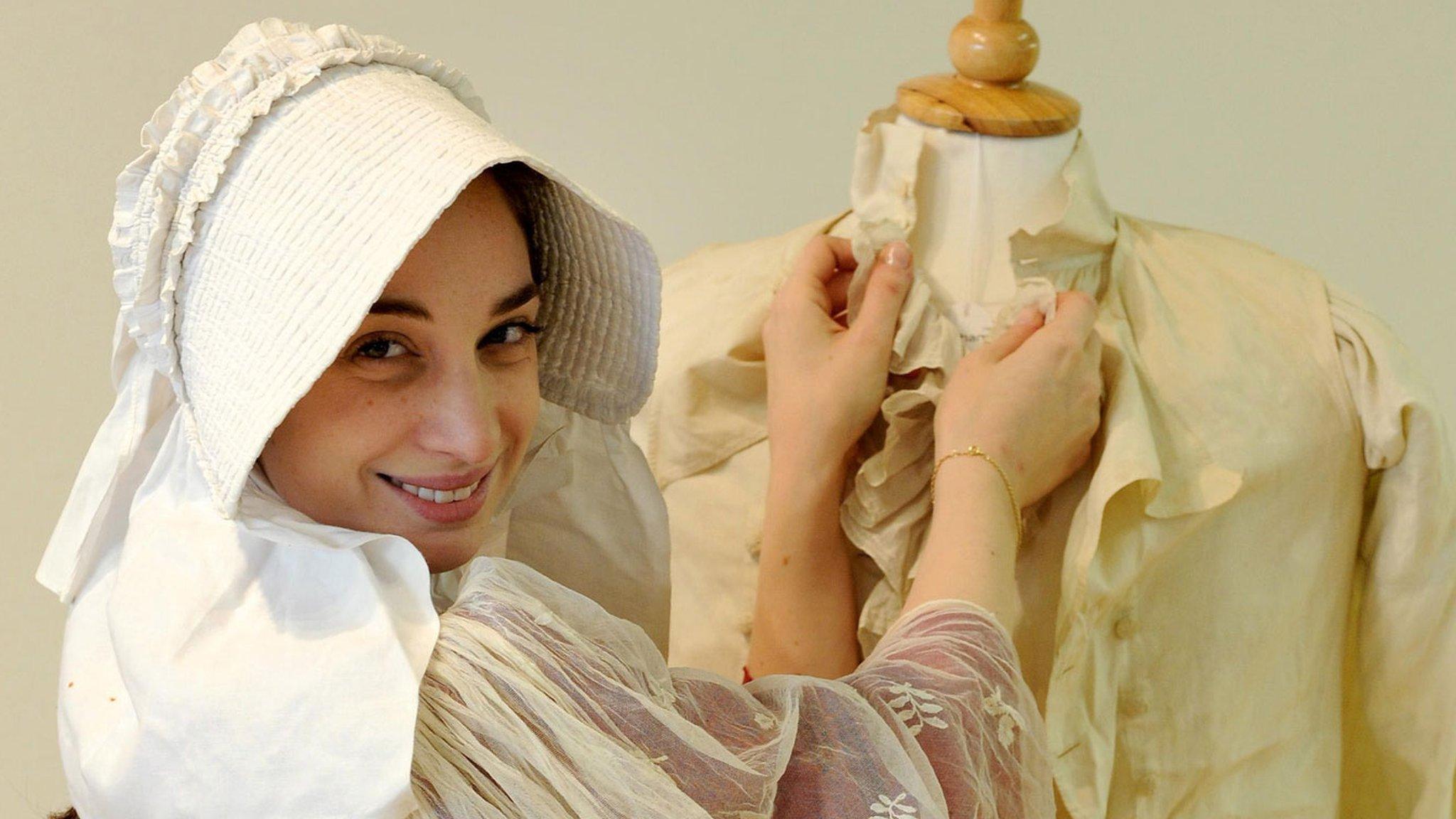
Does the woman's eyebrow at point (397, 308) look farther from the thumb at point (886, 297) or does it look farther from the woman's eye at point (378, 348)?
the thumb at point (886, 297)

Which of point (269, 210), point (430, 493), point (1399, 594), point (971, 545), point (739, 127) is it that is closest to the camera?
point (269, 210)

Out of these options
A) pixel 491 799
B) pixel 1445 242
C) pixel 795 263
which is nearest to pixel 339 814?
pixel 491 799

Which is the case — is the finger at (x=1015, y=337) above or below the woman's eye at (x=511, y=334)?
below

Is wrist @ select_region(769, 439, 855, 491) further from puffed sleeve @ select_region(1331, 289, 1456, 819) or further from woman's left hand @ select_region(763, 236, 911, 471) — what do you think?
puffed sleeve @ select_region(1331, 289, 1456, 819)

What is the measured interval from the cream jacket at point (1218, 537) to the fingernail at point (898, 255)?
26 millimetres

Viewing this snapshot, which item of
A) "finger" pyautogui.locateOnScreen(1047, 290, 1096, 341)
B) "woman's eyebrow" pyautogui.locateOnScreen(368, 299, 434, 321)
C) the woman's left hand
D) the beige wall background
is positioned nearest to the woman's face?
"woman's eyebrow" pyautogui.locateOnScreen(368, 299, 434, 321)

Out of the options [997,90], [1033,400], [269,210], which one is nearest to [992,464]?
[1033,400]

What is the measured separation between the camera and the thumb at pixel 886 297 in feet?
3.37

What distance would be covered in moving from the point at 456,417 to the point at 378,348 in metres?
0.06

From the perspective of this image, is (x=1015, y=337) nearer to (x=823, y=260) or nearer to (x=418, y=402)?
(x=823, y=260)

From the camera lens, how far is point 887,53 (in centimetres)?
197

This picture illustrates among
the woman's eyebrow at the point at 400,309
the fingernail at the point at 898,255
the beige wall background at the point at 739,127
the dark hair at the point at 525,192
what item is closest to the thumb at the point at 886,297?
the fingernail at the point at 898,255

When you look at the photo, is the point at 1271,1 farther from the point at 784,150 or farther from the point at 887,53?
the point at 784,150

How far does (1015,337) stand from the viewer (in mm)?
1021
